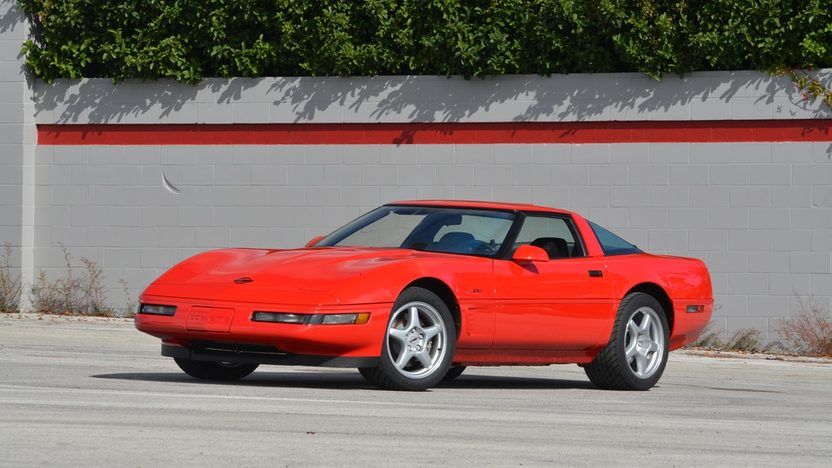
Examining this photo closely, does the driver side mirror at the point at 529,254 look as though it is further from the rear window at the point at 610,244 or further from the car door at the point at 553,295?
the rear window at the point at 610,244

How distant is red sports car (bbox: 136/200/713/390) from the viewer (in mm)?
9039

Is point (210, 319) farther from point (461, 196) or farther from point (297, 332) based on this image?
point (461, 196)

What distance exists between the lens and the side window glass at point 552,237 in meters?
10.6

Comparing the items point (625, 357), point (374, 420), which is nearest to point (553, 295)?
point (625, 357)

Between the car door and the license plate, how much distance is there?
1.88m

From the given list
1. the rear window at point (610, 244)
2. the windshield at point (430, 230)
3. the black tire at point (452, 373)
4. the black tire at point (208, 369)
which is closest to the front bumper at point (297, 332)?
the black tire at point (208, 369)

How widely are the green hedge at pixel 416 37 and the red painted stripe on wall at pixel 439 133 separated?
62 cm

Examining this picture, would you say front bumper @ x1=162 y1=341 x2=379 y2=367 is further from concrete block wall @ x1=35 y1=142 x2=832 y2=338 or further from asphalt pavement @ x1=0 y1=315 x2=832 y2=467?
concrete block wall @ x1=35 y1=142 x2=832 y2=338

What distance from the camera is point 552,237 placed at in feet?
35.8

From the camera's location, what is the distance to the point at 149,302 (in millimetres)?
9516

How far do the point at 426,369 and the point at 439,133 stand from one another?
7993 mm

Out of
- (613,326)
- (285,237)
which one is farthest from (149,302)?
(285,237)

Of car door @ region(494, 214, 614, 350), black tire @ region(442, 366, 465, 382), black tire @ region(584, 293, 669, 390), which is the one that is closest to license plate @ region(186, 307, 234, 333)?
car door @ region(494, 214, 614, 350)

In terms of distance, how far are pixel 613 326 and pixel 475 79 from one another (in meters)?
6.84
